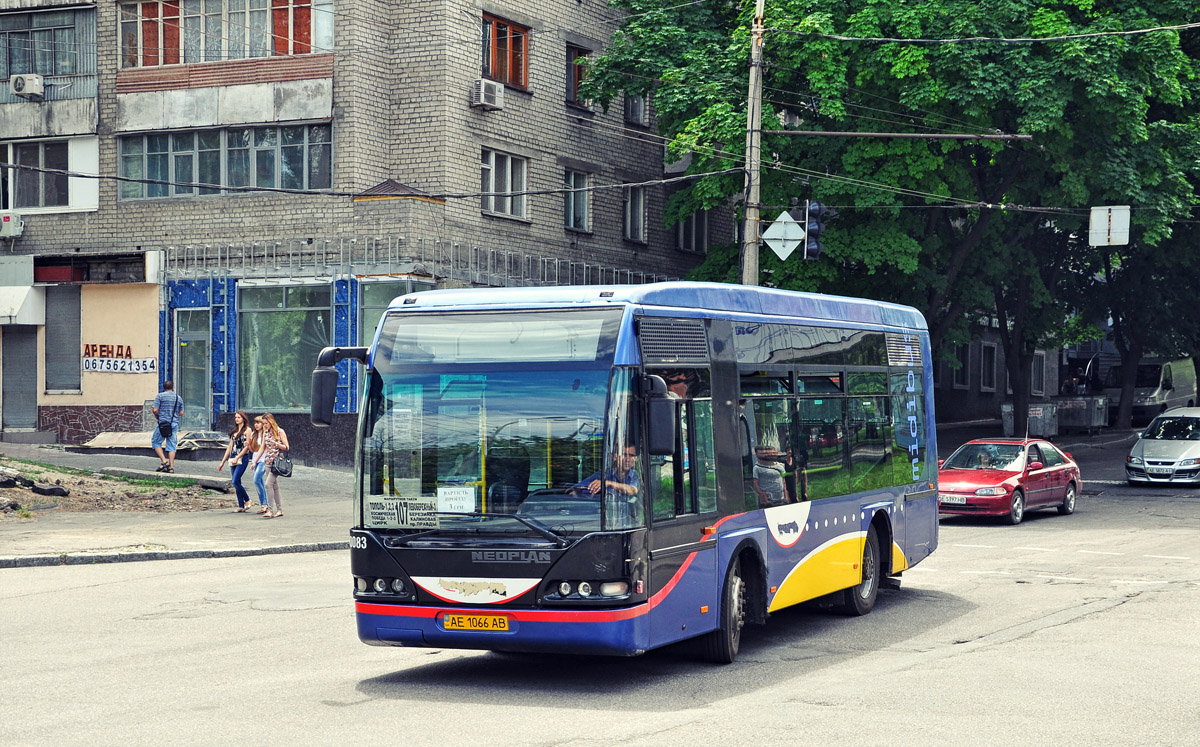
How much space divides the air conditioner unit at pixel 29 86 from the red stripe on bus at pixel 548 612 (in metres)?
29.2

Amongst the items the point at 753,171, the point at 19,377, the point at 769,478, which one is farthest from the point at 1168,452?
the point at 19,377

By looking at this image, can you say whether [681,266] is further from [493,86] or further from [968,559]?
[968,559]

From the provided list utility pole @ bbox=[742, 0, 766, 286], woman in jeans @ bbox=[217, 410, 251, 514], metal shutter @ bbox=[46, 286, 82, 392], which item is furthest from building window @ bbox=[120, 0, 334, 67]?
woman in jeans @ bbox=[217, 410, 251, 514]

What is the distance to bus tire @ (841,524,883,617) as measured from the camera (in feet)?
44.2

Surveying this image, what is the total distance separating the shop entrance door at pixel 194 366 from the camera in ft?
111

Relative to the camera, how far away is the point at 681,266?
138 feet

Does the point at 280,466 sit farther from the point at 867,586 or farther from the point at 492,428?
the point at 492,428

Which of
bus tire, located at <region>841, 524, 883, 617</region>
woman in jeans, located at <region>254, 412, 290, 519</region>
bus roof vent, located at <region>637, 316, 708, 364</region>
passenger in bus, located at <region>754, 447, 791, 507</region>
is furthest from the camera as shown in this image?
woman in jeans, located at <region>254, 412, 290, 519</region>

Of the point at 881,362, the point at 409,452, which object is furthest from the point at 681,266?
the point at 409,452

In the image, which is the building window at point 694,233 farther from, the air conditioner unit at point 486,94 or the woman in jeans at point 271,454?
the woman in jeans at point 271,454

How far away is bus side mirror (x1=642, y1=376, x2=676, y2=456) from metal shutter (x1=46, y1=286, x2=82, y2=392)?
91.7 feet

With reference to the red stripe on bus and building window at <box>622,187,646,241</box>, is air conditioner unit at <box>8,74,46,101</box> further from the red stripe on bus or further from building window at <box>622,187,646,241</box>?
the red stripe on bus

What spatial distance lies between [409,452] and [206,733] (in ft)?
7.65

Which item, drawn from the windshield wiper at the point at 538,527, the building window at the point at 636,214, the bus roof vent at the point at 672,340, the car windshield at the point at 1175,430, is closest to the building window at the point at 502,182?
the building window at the point at 636,214
